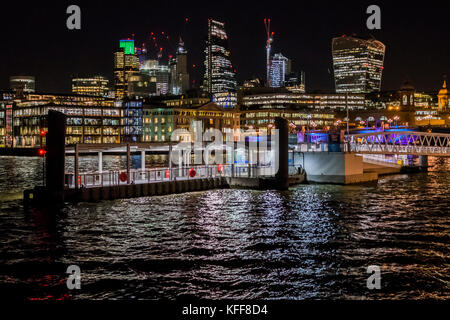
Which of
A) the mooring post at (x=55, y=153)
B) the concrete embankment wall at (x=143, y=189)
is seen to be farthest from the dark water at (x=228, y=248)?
the mooring post at (x=55, y=153)

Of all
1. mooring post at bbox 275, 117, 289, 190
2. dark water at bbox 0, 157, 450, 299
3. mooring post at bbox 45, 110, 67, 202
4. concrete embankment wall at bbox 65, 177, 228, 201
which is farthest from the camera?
mooring post at bbox 275, 117, 289, 190

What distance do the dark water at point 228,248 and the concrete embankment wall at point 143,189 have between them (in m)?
1.07

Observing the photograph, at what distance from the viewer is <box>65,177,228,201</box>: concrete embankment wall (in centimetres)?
3972

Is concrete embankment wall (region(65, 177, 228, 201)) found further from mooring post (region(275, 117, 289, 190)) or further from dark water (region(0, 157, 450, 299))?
mooring post (region(275, 117, 289, 190))

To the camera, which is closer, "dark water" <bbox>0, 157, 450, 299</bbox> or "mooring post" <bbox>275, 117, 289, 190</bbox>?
"dark water" <bbox>0, 157, 450, 299</bbox>

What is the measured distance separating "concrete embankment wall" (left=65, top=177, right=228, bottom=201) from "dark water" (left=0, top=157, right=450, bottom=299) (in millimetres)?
1074

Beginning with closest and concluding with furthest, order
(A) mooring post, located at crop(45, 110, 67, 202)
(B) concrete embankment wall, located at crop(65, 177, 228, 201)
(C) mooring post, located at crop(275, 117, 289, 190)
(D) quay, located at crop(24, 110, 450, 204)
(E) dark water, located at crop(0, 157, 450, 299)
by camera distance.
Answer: (E) dark water, located at crop(0, 157, 450, 299), (A) mooring post, located at crop(45, 110, 67, 202), (D) quay, located at crop(24, 110, 450, 204), (B) concrete embankment wall, located at crop(65, 177, 228, 201), (C) mooring post, located at crop(275, 117, 289, 190)

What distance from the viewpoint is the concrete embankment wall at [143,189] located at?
130 ft

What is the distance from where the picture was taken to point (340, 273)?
21.0 m

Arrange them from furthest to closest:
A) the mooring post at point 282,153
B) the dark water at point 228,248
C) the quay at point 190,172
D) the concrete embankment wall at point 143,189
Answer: the mooring post at point 282,153, the concrete embankment wall at point 143,189, the quay at point 190,172, the dark water at point 228,248

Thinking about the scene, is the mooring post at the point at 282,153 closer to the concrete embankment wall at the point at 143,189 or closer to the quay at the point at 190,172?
the quay at the point at 190,172

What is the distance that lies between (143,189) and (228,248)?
2052 cm

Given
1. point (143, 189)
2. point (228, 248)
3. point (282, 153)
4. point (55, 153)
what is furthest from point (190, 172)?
point (228, 248)

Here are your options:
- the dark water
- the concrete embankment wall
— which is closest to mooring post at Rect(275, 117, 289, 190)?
the concrete embankment wall
